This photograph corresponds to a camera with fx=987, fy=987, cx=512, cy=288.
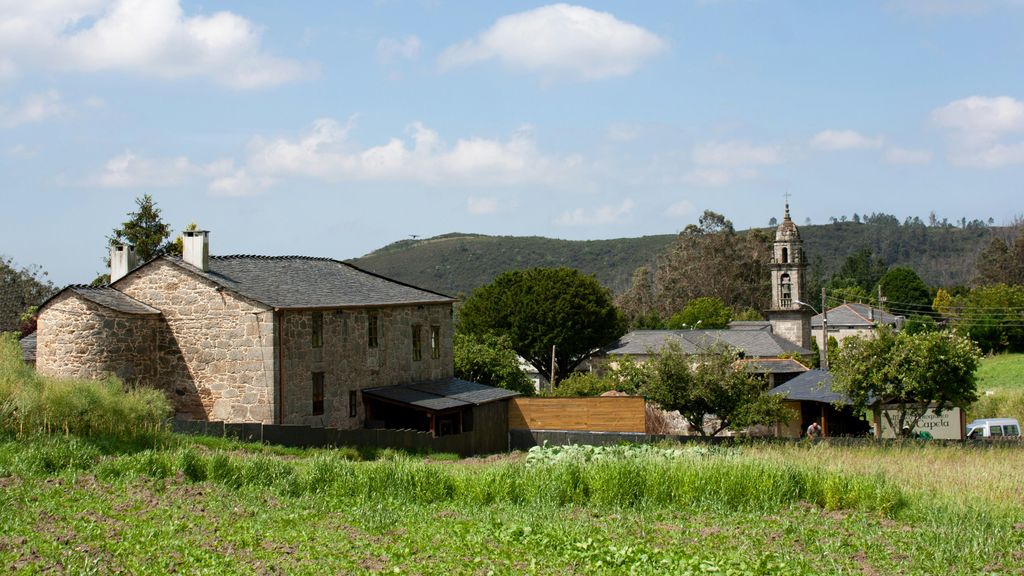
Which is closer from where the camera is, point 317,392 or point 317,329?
point 317,392

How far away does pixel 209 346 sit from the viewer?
31.1 meters

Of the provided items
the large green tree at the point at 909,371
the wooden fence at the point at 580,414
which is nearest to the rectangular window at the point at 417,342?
the wooden fence at the point at 580,414

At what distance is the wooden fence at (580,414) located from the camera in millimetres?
35281

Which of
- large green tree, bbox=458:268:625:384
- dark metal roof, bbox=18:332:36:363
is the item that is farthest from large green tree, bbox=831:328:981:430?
large green tree, bbox=458:268:625:384

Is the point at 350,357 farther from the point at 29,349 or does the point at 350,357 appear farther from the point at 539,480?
the point at 539,480

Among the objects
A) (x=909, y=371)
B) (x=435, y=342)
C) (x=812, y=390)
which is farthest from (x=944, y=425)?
(x=435, y=342)

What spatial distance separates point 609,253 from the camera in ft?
572

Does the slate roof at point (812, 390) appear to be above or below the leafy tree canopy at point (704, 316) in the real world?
below

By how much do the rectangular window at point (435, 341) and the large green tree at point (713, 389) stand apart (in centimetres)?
974

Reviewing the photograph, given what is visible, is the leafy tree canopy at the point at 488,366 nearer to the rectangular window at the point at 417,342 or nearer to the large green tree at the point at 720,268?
the rectangular window at the point at 417,342

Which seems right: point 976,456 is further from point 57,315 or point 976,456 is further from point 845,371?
point 57,315

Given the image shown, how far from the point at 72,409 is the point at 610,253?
155 meters

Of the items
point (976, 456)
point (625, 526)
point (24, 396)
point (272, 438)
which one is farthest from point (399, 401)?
point (625, 526)

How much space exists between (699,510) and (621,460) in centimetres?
281
